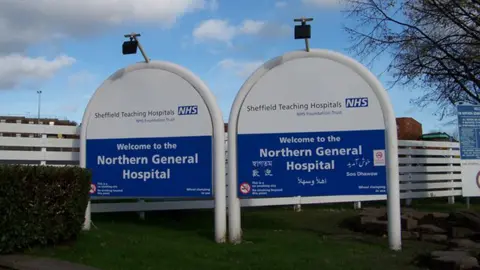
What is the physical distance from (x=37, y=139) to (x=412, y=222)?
8.38m

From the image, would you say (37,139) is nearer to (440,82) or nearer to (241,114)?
(241,114)

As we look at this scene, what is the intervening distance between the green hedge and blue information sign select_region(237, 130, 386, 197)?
3145 millimetres

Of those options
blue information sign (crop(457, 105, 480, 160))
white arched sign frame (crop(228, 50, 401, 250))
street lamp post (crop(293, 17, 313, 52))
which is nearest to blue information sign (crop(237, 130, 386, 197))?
white arched sign frame (crop(228, 50, 401, 250))

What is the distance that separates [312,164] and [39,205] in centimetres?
495

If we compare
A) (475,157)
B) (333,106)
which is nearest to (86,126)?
(333,106)

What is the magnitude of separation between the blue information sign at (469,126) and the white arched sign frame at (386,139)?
3.94m

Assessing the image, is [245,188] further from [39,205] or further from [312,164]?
[39,205]

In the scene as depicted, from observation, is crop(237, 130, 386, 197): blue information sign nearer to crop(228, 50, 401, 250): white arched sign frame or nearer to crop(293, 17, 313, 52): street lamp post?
crop(228, 50, 401, 250): white arched sign frame

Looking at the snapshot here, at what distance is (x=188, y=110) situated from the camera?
10547 mm

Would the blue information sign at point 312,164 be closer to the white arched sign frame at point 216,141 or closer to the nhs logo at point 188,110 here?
the white arched sign frame at point 216,141

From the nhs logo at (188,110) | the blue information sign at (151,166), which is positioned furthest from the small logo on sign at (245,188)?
the nhs logo at (188,110)

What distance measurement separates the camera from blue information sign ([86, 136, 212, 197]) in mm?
10406

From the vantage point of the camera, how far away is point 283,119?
10281mm

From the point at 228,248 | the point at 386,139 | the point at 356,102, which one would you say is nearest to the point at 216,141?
the point at 228,248
